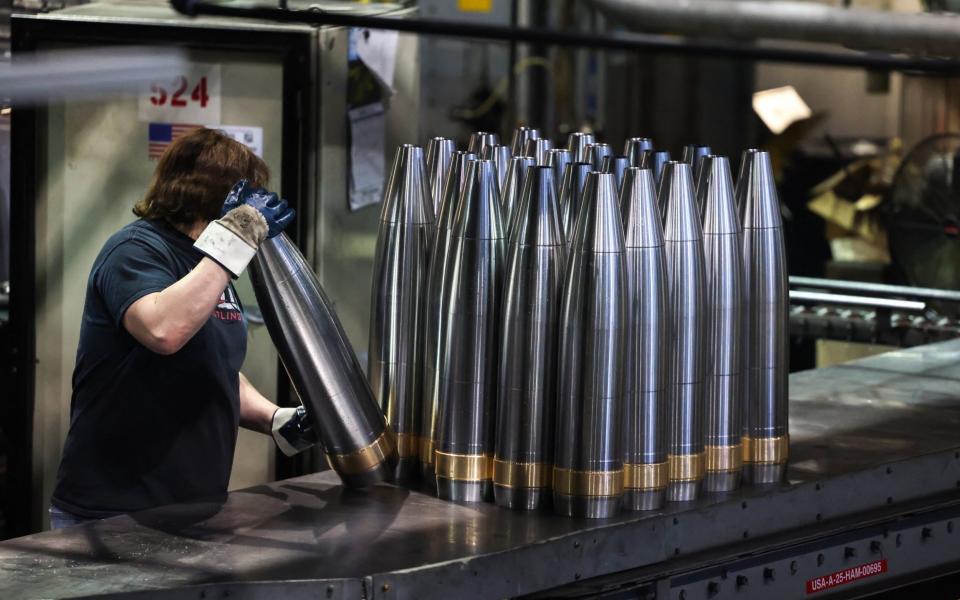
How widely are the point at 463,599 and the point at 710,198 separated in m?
0.70

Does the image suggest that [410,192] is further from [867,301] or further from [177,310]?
[867,301]

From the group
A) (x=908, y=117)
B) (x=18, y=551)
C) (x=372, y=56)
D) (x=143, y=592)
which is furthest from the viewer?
(x=908, y=117)

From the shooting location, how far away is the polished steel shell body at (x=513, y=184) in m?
1.91

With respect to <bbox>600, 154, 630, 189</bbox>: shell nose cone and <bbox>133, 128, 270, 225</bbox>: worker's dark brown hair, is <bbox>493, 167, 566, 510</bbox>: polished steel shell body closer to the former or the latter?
<bbox>600, 154, 630, 189</bbox>: shell nose cone

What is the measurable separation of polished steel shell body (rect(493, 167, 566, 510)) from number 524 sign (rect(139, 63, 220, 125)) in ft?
5.59

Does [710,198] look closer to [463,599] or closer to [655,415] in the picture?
[655,415]

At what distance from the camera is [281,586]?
155cm

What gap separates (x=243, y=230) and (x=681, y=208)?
62 cm

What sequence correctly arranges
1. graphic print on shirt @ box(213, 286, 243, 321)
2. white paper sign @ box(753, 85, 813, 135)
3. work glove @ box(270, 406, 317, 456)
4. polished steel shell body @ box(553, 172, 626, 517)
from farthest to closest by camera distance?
1. white paper sign @ box(753, 85, 813, 135)
2. graphic print on shirt @ box(213, 286, 243, 321)
3. work glove @ box(270, 406, 317, 456)
4. polished steel shell body @ box(553, 172, 626, 517)

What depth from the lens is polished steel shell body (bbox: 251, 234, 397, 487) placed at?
1848 mm

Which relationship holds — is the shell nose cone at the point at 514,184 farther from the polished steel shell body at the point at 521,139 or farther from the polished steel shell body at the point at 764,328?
the polished steel shell body at the point at 764,328

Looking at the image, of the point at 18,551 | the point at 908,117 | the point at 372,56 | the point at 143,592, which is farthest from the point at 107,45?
the point at 908,117

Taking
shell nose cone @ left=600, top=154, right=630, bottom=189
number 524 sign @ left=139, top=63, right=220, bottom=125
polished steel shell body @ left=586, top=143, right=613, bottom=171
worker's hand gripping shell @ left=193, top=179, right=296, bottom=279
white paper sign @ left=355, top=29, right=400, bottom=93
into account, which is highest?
white paper sign @ left=355, top=29, right=400, bottom=93

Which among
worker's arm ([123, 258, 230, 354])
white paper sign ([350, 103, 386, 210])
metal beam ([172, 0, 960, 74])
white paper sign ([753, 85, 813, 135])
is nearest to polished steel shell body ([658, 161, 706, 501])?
metal beam ([172, 0, 960, 74])
